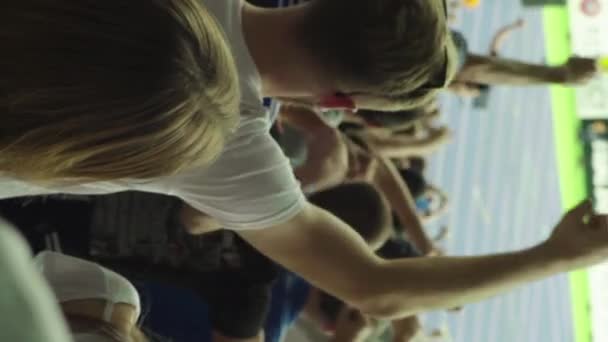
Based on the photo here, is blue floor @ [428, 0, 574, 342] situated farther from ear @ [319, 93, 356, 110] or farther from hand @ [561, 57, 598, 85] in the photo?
ear @ [319, 93, 356, 110]

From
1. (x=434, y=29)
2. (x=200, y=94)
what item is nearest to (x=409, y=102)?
(x=434, y=29)

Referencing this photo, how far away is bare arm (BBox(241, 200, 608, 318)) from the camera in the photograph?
2.79 ft

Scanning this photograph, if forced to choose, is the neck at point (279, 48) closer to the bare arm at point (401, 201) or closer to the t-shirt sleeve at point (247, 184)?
the t-shirt sleeve at point (247, 184)

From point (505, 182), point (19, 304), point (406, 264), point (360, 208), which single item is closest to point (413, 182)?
point (360, 208)

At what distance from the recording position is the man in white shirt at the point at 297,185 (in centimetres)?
78

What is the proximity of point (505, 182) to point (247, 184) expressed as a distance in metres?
2.05

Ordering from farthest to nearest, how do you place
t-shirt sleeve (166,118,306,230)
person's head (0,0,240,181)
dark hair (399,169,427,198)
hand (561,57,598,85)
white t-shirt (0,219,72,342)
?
dark hair (399,169,427,198), hand (561,57,598,85), t-shirt sleeve (166,118,306,230), person's head (0,0,240,181), white t-shirt (0,219,72,342)

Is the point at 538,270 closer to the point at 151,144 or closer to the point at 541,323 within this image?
the point at 151,144

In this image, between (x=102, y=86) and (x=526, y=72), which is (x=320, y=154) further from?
(x=102, y=86)

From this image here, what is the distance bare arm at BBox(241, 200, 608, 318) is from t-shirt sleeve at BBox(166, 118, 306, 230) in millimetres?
28

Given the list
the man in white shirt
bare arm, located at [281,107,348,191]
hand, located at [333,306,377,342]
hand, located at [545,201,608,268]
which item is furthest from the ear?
hand, located at [333,306,377,342]

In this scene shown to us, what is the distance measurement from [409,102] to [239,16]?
9.3 inches

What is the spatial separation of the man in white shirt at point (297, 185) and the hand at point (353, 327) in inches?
18.2

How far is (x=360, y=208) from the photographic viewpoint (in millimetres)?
1354
